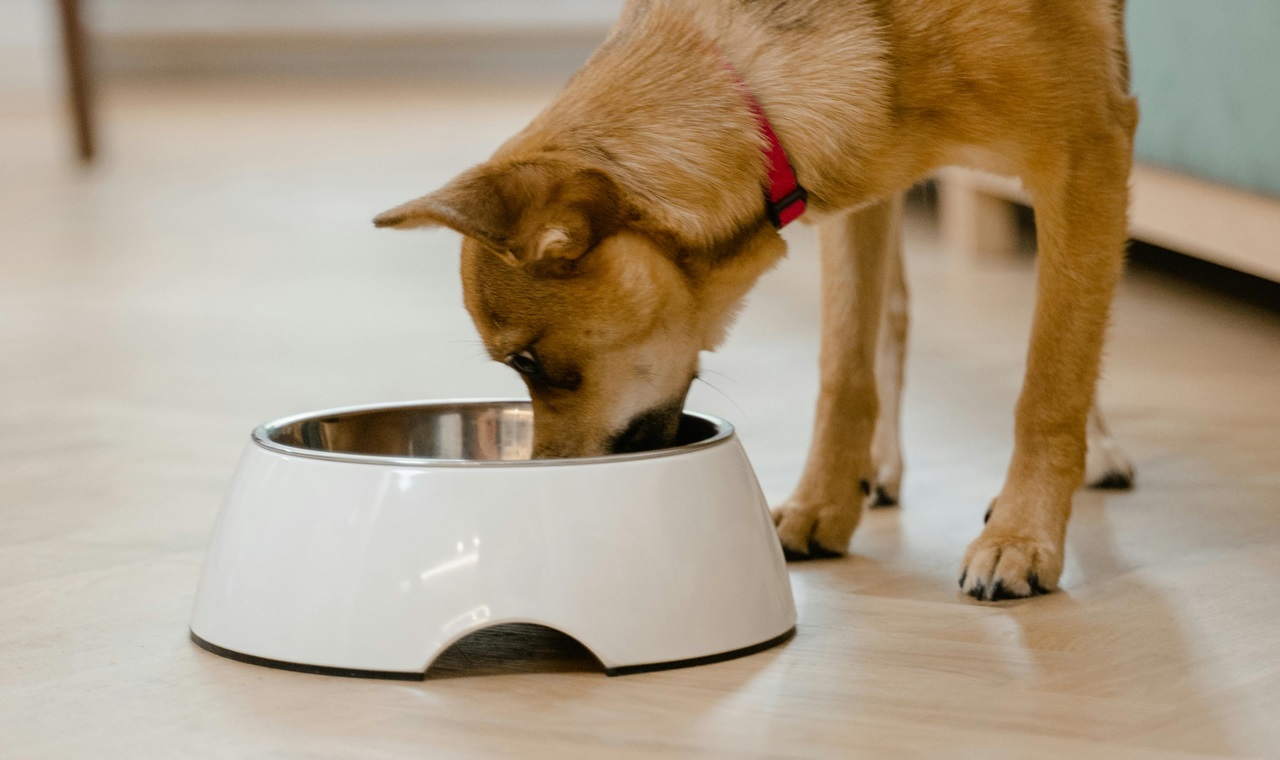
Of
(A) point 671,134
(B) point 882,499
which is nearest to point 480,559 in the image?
(A) point 671,134

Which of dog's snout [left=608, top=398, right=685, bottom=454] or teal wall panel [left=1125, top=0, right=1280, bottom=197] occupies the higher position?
teal wall panel [left=1125, top=0, right=1280, bottom=197]

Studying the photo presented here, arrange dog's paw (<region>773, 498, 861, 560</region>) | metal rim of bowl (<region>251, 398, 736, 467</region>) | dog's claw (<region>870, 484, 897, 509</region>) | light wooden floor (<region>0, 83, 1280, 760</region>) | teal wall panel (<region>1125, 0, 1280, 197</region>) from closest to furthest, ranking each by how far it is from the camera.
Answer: light wooden floor (<region>0, 83, 1280, 760</region>)
metal rim of bowl (<region>251, 398, 736, 467</region>)
dog's paw (<region>773, 498, 861, 560</region>)
dog's claw (<region>870, 484, 897, 509</region>)
teal wall panel (<region>1125, 0, 1280, 197</region>)

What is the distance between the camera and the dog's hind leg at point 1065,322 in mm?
1980

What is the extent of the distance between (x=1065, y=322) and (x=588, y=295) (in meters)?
0.64

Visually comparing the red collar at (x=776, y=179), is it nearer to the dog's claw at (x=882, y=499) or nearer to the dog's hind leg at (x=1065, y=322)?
the dog's hind leg at (x=1065, y=322)

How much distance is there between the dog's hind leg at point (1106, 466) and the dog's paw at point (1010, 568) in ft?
1.68

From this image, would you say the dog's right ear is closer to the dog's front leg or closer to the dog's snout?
the dog's snout

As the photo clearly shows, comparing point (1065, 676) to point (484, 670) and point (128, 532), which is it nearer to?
point (484, 670)

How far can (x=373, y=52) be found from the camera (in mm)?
13031

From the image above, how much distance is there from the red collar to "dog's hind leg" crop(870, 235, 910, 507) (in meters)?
0.49

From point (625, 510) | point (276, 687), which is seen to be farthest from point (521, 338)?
point (276, 687)

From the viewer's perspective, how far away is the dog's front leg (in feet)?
6.97

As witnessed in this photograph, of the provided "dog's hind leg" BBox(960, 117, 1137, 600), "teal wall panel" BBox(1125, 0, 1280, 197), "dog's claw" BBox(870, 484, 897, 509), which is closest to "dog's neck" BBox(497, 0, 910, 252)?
"dog's hind leg" BBox(960, 117, 1137, 600)

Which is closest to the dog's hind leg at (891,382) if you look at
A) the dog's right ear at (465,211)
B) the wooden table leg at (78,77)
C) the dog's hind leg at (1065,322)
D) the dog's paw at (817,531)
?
the dog's paw at (817,531)
